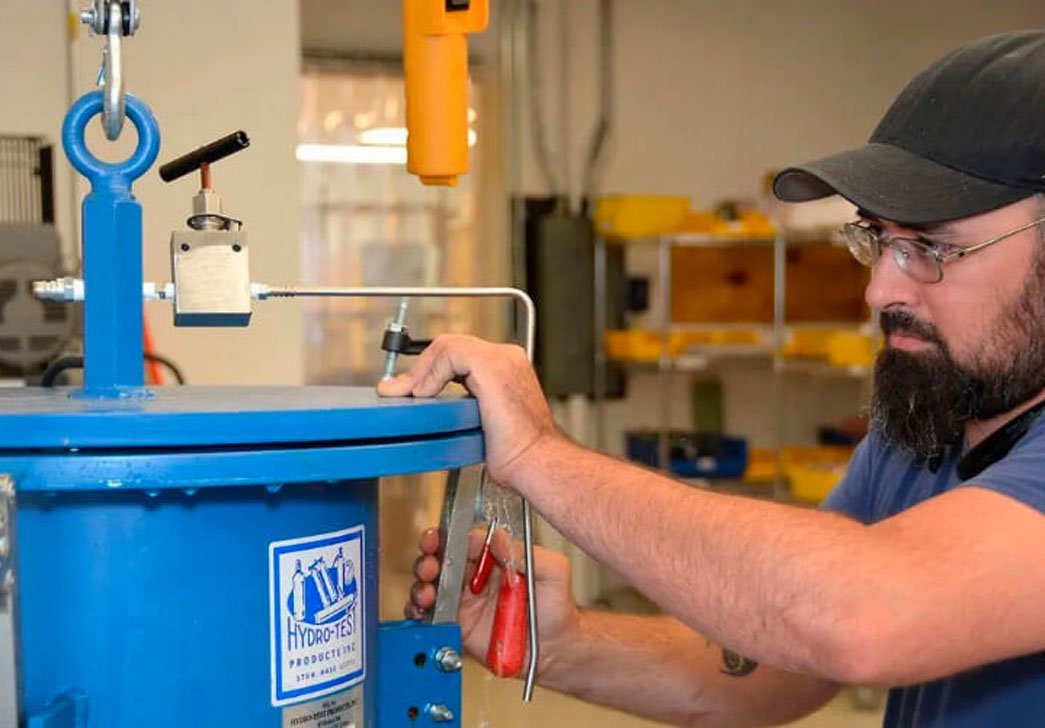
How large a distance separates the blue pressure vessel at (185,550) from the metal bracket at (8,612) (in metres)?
0.02

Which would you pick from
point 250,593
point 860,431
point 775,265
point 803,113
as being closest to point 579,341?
point 775,265

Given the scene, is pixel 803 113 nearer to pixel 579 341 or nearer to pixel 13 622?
pixel 579 341

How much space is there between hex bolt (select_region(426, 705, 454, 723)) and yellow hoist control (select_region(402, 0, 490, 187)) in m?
0.49

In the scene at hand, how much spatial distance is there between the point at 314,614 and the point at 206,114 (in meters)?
1.61

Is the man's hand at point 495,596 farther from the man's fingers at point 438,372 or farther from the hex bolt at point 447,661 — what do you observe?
the man's fingers at point 438,372

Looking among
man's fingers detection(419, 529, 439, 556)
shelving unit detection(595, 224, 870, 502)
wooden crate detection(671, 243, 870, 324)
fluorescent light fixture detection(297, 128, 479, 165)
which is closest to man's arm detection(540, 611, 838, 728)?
man's fingers detection(419, 529, 439, 556)

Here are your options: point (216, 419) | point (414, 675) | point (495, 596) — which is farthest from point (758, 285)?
point (216, 419)

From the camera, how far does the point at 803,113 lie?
5246mm

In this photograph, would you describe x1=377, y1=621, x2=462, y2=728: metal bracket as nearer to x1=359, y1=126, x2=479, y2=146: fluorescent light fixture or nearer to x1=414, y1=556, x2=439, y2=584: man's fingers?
x1=414, y1=556, x2=439, y2=584: man's fingers

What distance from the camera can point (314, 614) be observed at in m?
0.92

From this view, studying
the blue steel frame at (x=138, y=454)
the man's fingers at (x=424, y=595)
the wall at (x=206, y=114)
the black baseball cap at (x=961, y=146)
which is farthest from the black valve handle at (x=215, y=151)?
the wall at (x=206, y=114)

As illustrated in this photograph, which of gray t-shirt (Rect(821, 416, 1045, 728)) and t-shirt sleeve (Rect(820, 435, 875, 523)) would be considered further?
t-shirt sleeve (Rect(820, 435, 875, 523))

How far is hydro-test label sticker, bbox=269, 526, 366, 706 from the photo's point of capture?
35.8 inches

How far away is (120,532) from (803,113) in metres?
4.78
